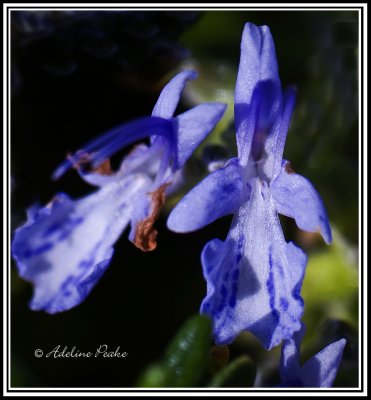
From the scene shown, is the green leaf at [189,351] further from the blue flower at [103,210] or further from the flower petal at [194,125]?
the flower petal at [194,125]

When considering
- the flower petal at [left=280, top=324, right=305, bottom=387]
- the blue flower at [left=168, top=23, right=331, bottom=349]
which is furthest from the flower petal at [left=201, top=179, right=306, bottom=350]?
the flower petal at [left=280, top=324, right=305, bottom=387]

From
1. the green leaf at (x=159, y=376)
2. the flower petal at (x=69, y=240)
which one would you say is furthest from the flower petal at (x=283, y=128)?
the green leaf at (x=159, y=376)

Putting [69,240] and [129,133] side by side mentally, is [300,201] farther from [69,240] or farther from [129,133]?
[69,240]

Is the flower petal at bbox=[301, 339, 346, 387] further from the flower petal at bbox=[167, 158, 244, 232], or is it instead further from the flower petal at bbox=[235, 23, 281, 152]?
the flower petal at bbox=[235, 23, 281, 152]

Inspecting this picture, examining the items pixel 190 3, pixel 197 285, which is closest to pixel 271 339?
pixel 197 285

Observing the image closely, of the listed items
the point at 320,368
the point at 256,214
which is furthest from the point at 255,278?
the point at 320,368

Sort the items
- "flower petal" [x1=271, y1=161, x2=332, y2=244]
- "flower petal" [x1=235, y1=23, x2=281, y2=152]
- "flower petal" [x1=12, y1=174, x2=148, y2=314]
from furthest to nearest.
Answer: "flower petal" [x1=12, y1=174, x2=148, y2=314] < "flower petal" [x1=235, y1=23, x2=281, y2=152] < "flower petal" [x1=271, y1=161, x2=332, y2=244]
